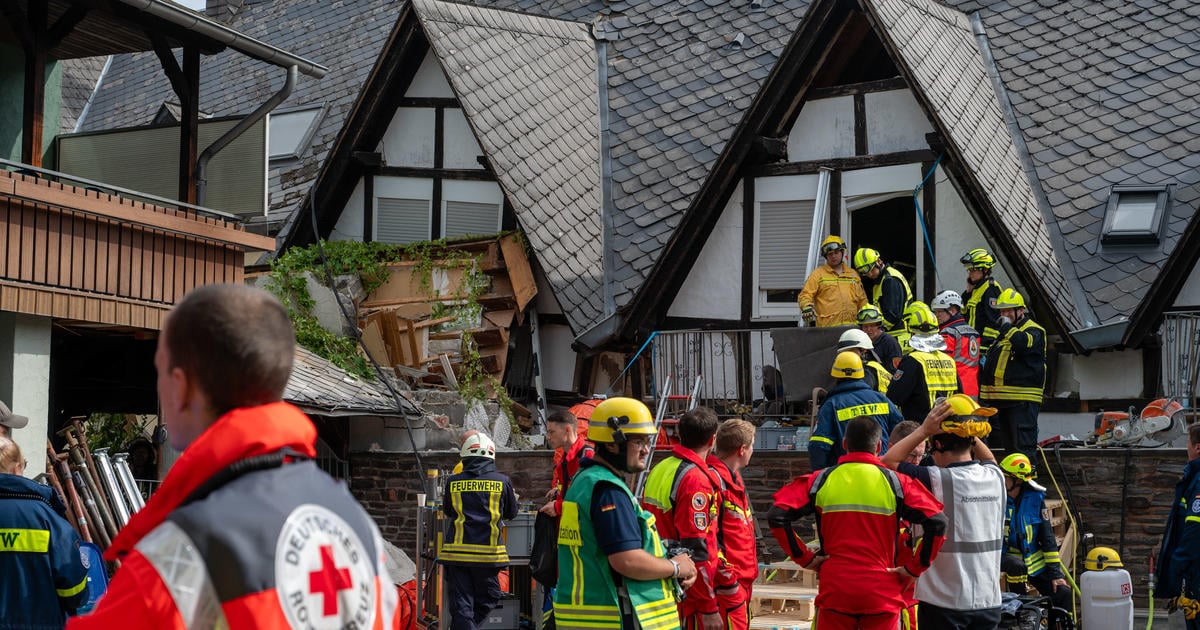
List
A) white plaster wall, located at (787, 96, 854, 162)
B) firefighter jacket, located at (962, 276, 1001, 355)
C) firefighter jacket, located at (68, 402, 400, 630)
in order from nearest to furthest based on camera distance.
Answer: firefighter jacket, located at (68, 402, 400, 630)
firefighter jacket, located at (962, 276, 1001, 355)
white plaster wall, located at (787, 96, 854, 162)

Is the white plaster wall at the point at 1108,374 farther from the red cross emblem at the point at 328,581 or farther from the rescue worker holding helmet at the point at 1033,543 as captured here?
the red cross emblem at the point at 328,581

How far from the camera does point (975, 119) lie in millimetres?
17172

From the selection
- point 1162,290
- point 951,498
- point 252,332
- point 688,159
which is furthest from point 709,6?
point 252,332

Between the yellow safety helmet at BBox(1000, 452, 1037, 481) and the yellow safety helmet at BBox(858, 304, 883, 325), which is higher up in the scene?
the yellow safety helmet at BBox(858, 304, 883, 325)

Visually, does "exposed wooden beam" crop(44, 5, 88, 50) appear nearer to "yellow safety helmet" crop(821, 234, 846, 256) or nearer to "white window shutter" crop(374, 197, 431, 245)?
"white window shutter" crop(374, 197, 431, 245)

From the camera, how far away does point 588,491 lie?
6410mm

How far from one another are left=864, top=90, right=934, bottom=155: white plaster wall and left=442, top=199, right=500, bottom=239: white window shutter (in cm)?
519

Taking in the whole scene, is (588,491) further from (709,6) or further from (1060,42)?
(709,6)

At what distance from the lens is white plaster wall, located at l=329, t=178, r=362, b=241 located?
19797mm

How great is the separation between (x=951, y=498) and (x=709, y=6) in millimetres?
Result: 14141

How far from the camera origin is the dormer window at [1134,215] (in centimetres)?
1606

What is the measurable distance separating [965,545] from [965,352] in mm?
6188

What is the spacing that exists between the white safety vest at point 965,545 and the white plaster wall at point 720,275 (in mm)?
9514

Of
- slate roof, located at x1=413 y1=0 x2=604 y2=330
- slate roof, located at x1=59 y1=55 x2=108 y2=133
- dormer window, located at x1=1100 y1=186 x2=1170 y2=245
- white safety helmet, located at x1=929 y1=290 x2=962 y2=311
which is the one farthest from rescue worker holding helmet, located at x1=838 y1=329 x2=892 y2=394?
slate roof, located at x1=59 y1=55 x2=108 y2=133
